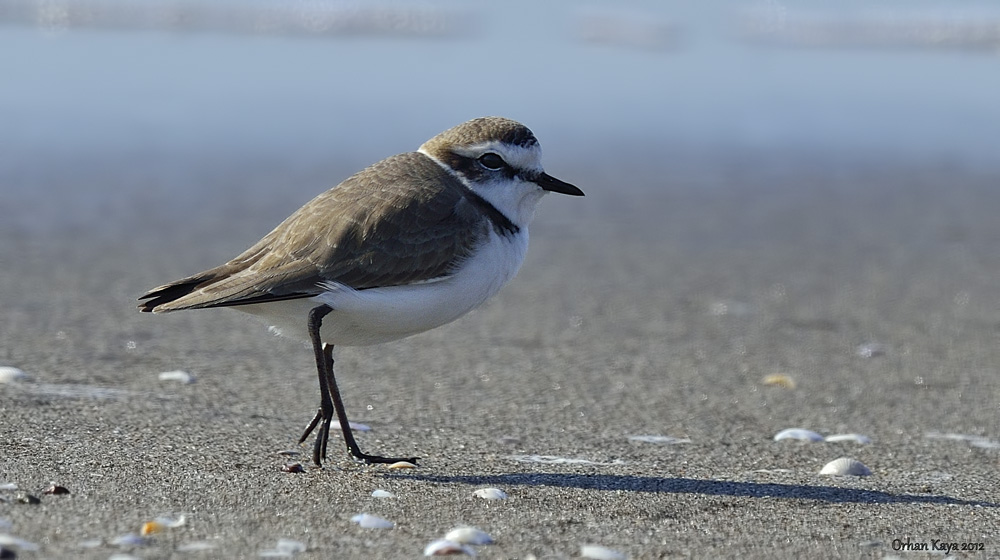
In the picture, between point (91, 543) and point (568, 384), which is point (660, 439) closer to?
point (568, 384)

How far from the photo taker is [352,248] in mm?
4211

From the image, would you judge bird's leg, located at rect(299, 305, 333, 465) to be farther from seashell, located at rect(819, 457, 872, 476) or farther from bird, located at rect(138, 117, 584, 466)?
seashell, located at rect(819, 457, 872, 476)

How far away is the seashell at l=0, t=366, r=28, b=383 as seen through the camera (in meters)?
4.87

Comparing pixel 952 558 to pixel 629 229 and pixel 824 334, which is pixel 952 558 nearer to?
pixel 824 334

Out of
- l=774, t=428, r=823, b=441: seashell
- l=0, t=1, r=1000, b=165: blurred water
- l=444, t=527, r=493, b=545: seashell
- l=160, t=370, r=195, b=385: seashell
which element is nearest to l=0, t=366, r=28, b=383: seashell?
l=160, t=370, r=195, b=385: seashell

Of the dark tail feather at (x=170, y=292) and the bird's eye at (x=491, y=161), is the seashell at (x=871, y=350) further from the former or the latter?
the dark tail feather at (x=170, y=292)

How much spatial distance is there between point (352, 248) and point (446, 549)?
126cm

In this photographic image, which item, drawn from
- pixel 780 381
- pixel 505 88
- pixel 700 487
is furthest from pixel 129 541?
pixel 505 88

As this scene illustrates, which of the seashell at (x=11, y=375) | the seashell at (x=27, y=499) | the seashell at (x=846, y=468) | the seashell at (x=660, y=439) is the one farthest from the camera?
the seashell at (x=11, y=375)

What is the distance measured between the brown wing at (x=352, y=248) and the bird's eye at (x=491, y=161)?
18 cm

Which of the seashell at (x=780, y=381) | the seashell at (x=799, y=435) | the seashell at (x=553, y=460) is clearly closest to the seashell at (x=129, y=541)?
the seashell at (x=553, y=460)

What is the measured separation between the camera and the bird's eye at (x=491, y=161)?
180 inches

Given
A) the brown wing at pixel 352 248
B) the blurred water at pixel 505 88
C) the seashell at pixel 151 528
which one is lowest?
the seashell at pixel 151 528

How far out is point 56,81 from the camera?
40.8ft
